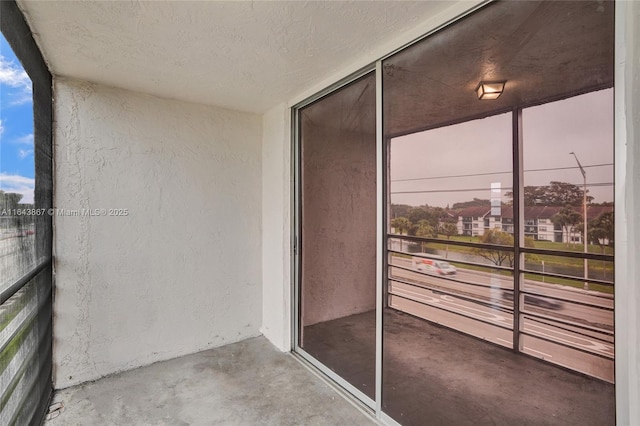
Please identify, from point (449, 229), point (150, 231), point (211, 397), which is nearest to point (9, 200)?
point (150, 231)

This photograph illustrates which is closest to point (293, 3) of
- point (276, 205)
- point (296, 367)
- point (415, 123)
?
point (415, 123)

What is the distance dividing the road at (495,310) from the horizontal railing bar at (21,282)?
6.90ft

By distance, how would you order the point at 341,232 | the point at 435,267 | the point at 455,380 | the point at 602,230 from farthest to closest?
the point at 341,232
the point at 435,267
the point at 455,380
the point at 602,230

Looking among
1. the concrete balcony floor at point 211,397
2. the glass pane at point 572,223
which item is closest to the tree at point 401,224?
the glass pane at point 572,223

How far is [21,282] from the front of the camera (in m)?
1.68

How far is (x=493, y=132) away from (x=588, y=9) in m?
0.83

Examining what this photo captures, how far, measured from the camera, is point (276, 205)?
306cm

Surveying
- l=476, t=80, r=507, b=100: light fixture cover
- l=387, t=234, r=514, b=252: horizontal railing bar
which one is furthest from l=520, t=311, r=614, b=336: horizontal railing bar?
l=476, t=80, r=507, b=100: light fixture cover

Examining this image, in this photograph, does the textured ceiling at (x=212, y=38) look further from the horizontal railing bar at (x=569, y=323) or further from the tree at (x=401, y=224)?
the horizontal railing bar at (x=569, y=323)

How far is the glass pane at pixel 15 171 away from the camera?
5.05 feet

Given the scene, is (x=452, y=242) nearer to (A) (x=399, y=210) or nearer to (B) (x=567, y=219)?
(A) (x=399, y=210)

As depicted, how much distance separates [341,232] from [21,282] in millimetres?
2260

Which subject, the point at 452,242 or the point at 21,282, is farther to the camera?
the point at 452,242

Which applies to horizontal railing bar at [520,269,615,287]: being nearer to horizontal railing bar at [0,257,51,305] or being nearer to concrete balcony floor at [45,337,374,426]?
concrete balcony floor at [45,337,374,426]
